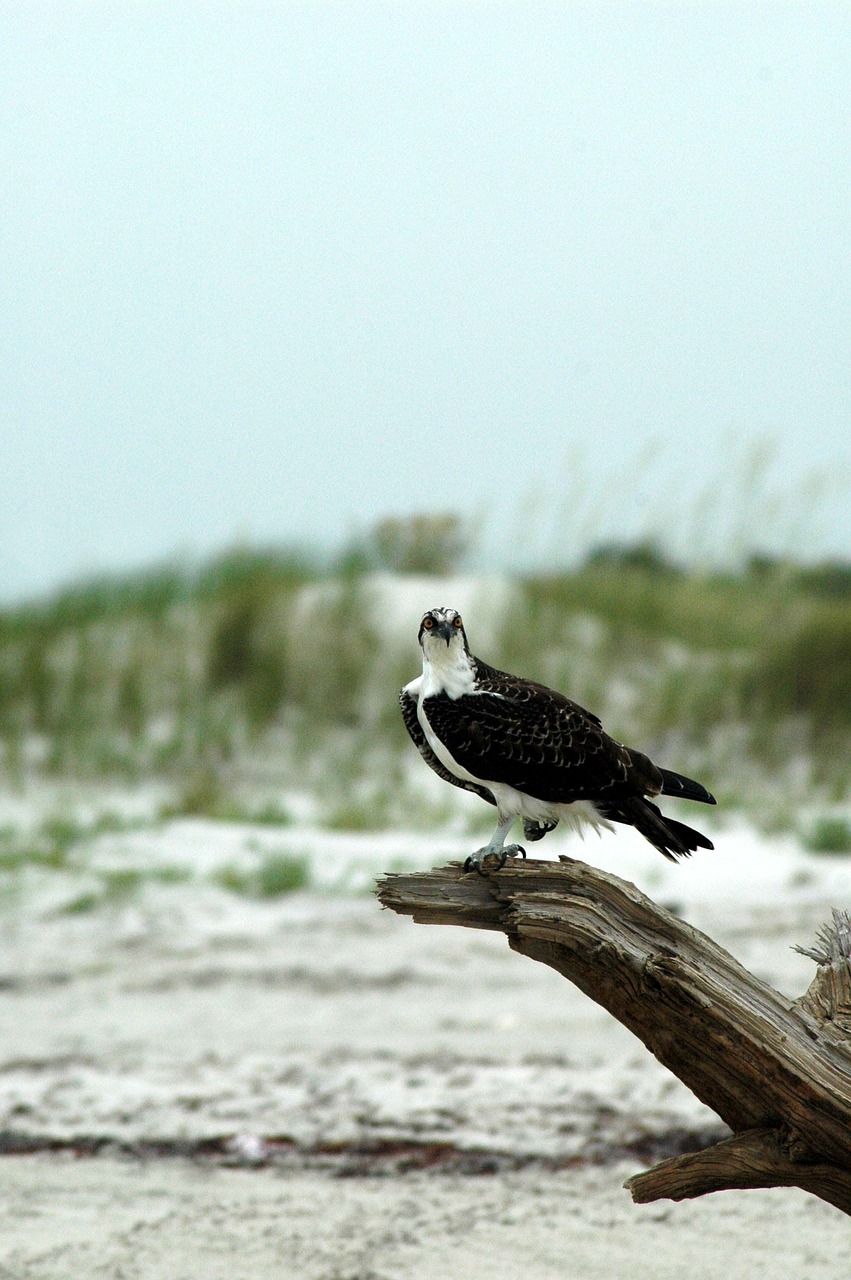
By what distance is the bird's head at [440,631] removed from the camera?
113 inches

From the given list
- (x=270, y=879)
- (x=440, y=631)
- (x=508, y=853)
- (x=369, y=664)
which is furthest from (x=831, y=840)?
(x=440, y=631)

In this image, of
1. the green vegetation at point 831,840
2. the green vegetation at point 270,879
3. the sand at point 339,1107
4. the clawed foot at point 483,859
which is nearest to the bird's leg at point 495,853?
the clawed foot at point 483,859

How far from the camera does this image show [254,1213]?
3.95m

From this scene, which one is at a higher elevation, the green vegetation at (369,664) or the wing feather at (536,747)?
the green vegetation at (369,664)

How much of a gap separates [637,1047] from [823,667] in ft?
21.4

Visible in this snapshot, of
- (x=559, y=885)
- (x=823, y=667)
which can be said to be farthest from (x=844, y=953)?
(x=823, y=667)

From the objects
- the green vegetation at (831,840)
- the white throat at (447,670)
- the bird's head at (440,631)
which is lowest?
the white throat at (447,670)

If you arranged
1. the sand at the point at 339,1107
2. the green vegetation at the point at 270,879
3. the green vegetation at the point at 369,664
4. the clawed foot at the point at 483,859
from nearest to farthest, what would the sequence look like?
the clawed foot at the point at 483,859
the sand at the point at 339,1107
the green vegetation at the point at 270,879
the green vegetation at the point at 369,664

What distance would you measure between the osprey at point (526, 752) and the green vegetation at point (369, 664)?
7513 mm

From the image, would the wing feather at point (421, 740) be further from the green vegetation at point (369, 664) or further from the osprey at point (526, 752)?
the green vegetation at point (369, 664)

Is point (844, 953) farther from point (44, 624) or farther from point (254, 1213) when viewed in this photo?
point (44, 624)

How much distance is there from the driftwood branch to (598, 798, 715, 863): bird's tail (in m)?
0.15

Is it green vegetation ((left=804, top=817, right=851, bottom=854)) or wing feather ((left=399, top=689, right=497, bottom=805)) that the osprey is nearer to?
wing feather ((left=399, top=689, right=497, bottom=805))

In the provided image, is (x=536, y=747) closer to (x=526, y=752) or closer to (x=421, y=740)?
(x=526, y=752)
